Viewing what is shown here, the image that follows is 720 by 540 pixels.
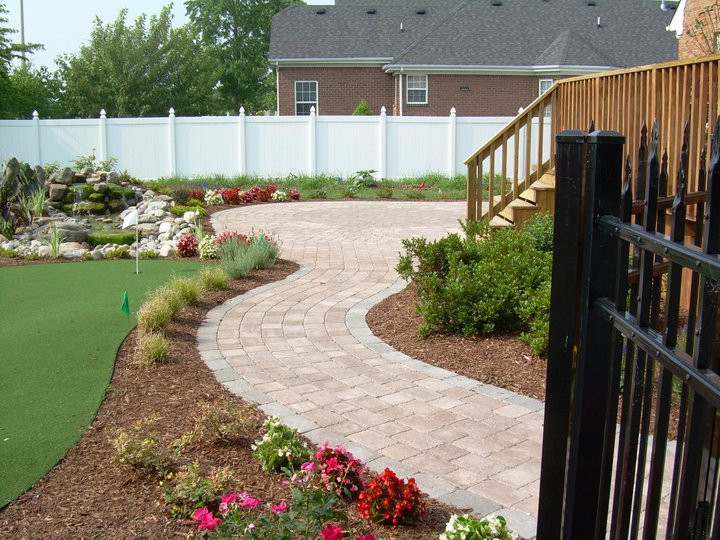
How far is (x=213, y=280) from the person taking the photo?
7945mm

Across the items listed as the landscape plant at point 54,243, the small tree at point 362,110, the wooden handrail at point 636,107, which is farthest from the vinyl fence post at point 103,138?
the wooden handrail at point 636,107

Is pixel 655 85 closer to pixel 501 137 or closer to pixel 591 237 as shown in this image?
pixel 501 137

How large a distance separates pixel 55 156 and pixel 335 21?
1164 centimetres

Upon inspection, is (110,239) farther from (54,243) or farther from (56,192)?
(56,192)

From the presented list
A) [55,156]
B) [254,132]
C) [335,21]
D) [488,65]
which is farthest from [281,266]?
[335,21]

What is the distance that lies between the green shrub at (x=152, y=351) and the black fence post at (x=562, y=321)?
384cm

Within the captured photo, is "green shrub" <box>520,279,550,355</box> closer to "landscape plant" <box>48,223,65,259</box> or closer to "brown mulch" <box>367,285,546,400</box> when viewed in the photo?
"brown mulch" <box>367,285,546,400</box>

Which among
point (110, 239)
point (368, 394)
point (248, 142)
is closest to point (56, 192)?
point (110, 239)

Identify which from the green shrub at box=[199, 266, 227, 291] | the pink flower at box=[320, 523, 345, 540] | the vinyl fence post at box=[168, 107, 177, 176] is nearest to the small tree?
the vinyl fence post at box=[168, 107, 177, 176]

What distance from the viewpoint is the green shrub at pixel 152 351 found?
550 cm

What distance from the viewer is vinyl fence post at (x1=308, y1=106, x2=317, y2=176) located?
2147 centimetres

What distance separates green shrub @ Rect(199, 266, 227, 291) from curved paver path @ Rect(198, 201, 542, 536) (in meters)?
0.36

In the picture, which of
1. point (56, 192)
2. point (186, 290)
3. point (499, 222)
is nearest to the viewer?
point (186, 290)

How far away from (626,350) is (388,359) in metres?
4.03
